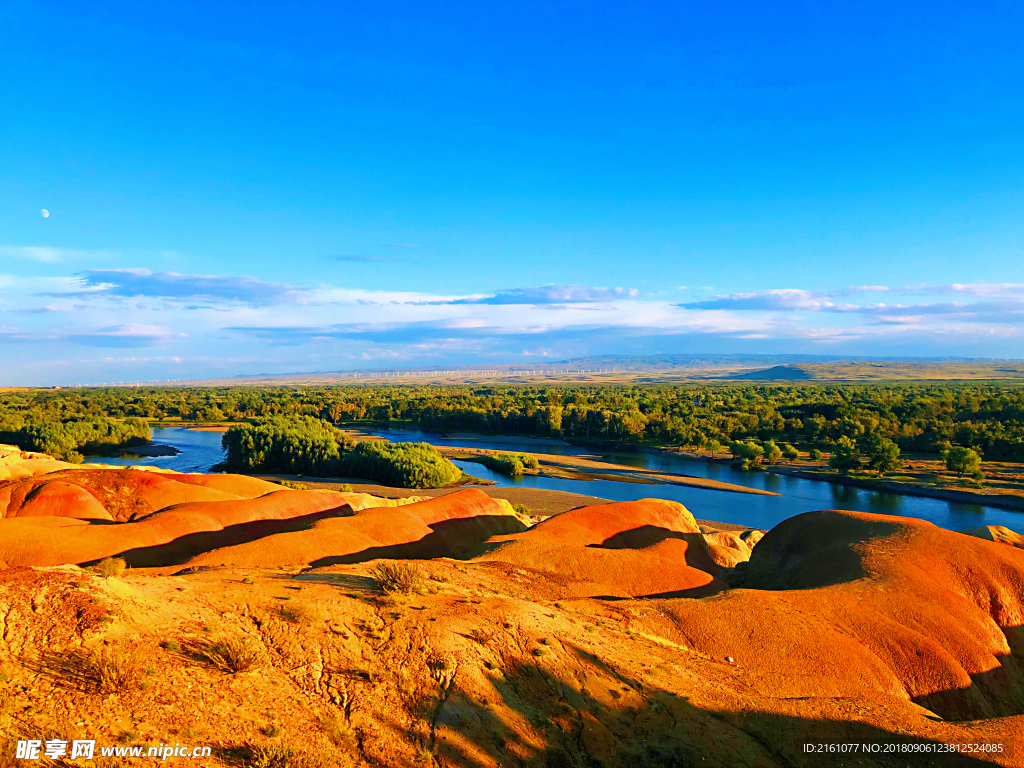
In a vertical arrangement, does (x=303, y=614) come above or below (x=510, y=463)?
above

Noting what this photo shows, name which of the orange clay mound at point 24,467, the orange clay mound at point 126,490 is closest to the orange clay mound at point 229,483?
the orange clay mound at point 126,490

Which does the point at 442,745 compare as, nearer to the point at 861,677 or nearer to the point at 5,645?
the point at 5,645

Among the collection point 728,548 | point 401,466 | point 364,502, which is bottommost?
point 401,466

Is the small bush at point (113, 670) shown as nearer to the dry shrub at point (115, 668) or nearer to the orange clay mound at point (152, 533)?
the dry shrub at point (115, 668)

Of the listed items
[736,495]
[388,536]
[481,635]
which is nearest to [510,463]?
[736,495]

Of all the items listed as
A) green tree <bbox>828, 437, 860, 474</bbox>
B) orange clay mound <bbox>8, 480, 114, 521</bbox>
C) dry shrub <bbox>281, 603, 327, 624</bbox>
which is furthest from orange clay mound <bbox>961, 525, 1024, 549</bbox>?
orange clay mound <bbox>8, 480, 114, 521</bbox>

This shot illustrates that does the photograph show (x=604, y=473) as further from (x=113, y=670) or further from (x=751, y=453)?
(x=113, y=670)

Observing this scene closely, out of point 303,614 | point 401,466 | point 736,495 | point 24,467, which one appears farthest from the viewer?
point 401,466

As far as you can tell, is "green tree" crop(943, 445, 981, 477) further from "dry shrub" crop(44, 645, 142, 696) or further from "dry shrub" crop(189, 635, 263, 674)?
"dry shrub" crop(44, 645, 142, 696)
